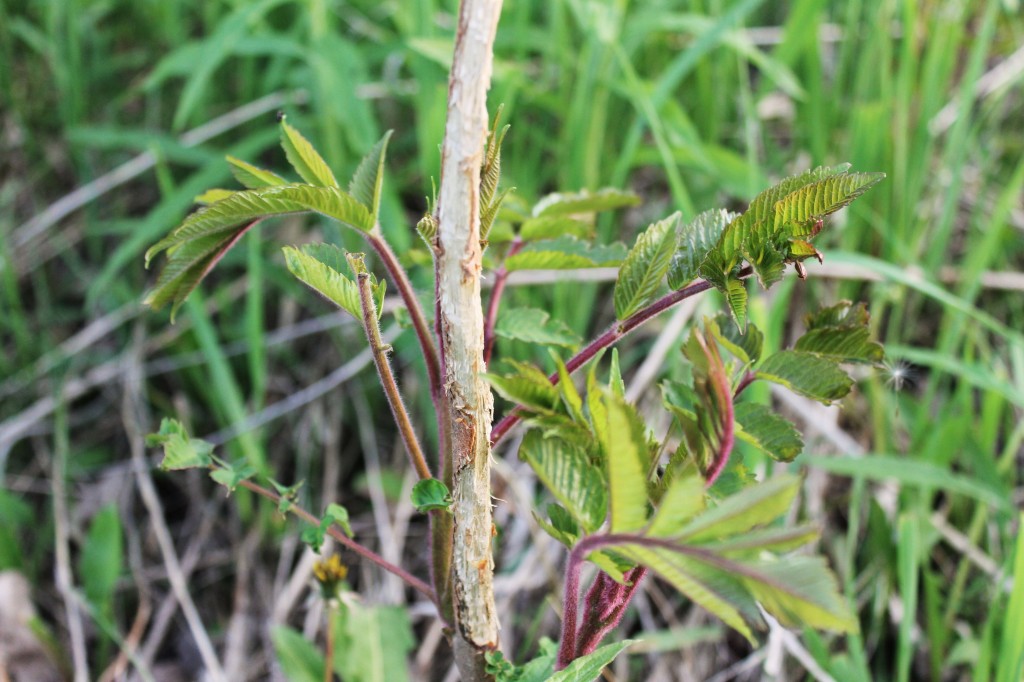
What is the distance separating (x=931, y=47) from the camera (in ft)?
6.59

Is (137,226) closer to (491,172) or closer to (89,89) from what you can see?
(89,89)

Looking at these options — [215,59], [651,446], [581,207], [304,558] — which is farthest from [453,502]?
[215,59]

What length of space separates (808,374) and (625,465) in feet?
0.79

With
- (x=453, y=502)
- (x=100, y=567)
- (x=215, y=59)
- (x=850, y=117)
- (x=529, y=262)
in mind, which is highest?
(x=215, y=59)

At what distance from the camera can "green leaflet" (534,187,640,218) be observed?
39.5 inches

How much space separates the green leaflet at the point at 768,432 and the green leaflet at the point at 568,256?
0.21 metres

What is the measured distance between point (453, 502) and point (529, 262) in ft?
0.93

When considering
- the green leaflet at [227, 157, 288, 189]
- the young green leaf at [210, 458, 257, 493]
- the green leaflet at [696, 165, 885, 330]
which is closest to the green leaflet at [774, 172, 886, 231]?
the green leaflet at [696, 165, 885, 330]

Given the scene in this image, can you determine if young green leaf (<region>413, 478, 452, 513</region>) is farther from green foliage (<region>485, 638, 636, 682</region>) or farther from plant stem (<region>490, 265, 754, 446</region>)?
green foliage (<region>485, 638, 636, 682</region>)

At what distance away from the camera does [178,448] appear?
0.87 metres

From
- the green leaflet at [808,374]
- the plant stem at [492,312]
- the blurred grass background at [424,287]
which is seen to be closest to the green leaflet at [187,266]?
the plant stem at [492,312]

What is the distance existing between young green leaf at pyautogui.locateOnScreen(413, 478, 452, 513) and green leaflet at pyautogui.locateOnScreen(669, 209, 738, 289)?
0.90ft

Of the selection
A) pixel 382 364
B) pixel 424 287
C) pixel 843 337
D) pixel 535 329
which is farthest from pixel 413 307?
pixel 424 287

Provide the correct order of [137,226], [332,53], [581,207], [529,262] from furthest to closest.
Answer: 1. [137,226]
2. [332,53]
3. [581,207]
4. [529,262]
